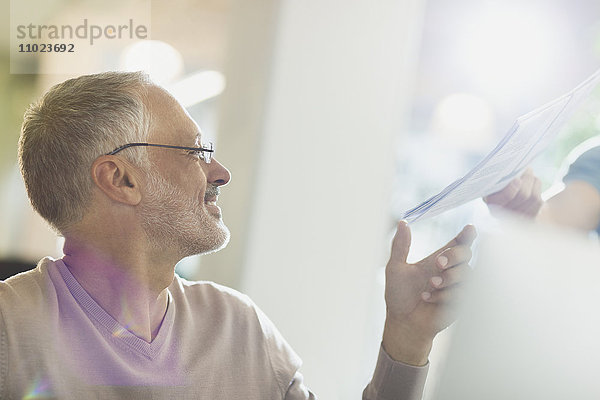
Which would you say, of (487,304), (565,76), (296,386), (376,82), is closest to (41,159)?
(296,386)

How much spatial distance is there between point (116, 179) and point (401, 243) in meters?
0.54

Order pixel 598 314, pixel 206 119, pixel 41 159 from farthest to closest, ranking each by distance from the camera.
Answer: pixel 206 119 < pixel 41 159 < pixel 598 314

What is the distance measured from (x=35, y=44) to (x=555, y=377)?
8.31ft

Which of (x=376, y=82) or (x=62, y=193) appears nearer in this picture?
(x=62, y=193)

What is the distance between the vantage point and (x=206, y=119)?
3.09 meters

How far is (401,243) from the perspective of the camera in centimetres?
116

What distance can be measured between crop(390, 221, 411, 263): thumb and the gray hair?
20.8 inches

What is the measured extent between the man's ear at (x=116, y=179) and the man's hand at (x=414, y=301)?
1.63 feet

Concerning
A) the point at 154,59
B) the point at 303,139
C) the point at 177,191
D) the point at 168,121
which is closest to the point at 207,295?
the point at 177,191

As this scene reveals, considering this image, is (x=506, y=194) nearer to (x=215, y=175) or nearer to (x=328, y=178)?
(x=215, y=175)

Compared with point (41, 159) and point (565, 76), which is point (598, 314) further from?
point (565, 76)

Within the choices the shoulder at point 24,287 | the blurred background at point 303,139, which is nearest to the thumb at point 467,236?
the shoulder at point 24,287

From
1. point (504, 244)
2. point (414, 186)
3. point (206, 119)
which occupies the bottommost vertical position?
point (414, 186)

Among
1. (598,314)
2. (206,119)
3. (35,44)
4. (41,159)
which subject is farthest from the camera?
(206,119)
